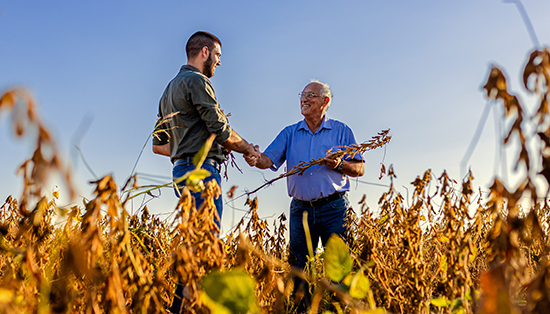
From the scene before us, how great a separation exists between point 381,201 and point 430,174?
1.35 feet

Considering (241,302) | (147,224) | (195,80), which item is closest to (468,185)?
(241,302)

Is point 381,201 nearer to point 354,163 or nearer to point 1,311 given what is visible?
point 354,163

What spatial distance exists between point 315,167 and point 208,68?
1.40 metres

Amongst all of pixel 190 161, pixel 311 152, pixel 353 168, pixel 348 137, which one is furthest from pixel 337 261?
pixel 348 137

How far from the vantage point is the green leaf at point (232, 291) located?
3.85 feet

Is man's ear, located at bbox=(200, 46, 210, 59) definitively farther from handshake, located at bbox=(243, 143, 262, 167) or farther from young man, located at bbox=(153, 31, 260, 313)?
handshake, located at bbox=(243, 143, 262, 167)

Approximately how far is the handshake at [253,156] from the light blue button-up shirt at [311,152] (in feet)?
1.30

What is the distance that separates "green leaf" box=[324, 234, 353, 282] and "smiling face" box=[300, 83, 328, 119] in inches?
128

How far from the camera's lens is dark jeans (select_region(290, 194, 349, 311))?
405 cm

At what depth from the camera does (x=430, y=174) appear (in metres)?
2.19

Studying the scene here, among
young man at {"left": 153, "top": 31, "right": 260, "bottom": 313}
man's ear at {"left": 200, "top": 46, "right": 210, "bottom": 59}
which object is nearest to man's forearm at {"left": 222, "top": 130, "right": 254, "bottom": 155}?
young man at {"left": 153, "top": 31, "right": 260, "bottom": 313}

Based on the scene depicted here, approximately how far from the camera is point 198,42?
150 inches

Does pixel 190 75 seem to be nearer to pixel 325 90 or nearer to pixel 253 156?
pixel 253 156

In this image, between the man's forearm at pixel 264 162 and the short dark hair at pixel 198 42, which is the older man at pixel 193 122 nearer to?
the short dark hair at pixel 198 42
